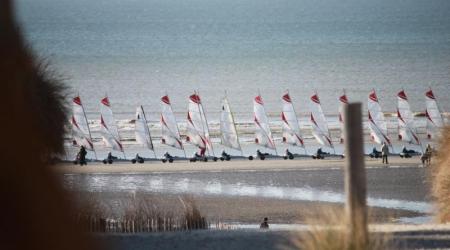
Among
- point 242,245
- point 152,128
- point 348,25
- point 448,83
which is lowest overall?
point 242,245

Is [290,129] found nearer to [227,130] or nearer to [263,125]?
[263,125]

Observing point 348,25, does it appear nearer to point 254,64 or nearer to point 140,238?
point 254,64

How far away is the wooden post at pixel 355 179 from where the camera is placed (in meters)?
6.59

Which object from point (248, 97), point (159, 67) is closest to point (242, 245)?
point (248, 97)

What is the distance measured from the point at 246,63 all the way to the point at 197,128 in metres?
80.4

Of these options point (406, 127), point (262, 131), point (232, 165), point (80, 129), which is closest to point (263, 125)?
point (262, 131)

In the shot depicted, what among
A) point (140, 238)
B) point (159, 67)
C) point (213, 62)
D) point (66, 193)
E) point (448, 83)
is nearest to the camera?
point (66, 193)

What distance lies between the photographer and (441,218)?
16.4 meters

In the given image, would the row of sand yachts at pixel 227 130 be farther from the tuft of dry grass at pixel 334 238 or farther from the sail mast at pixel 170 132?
the tuft of dry grass at pixel 334 238

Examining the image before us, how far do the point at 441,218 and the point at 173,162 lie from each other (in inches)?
820

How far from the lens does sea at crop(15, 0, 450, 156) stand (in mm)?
69625

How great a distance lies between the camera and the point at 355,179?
6.91m

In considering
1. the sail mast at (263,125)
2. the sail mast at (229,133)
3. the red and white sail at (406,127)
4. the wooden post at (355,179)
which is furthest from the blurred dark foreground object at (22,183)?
the red and white sail at (406,127)

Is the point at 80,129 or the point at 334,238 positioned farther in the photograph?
the point at 80,129
